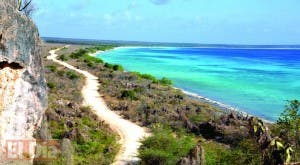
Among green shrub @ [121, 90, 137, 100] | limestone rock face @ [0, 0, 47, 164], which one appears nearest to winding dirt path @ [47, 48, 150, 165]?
green shrub @ [121, 90, 137, 100]

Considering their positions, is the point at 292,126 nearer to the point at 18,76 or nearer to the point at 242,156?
the point at 242,156

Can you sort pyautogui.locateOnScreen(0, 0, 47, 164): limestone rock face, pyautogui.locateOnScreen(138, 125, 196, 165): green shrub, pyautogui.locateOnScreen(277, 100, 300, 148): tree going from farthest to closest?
pyautogui.locateOnScreen(138, 125, 196, 165): green shrub, pyautogui.locateOnScreen(277, 100, 300, 148): tree, pyautogui.locateOnScreen(0, 0, 47, 164): limestone rock face

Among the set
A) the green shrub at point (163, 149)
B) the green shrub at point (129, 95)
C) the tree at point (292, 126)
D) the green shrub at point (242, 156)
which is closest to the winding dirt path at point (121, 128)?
the green shrub at point (163, 149)

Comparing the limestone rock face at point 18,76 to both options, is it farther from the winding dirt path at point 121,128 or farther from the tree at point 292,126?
the tree at point 292,126

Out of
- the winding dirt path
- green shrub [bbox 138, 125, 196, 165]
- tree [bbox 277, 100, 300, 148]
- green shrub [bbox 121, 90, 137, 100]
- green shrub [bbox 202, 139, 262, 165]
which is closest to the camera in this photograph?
green shrub [bbox 202, 139, 262, 165]

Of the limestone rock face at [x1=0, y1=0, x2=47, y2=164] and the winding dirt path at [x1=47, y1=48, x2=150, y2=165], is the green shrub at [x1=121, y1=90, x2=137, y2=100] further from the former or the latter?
the limestone rock face at [x1=0, y1=0, x2=47, y2=164]

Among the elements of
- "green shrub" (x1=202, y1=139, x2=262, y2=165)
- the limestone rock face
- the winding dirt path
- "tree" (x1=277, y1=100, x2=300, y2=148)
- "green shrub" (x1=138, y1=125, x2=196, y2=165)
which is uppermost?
the limestone rock face

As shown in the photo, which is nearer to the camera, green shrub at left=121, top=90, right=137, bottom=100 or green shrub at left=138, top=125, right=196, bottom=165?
green shrub at left=138, top=125, right=196, bottom=165
